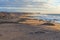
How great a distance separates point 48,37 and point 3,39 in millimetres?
444

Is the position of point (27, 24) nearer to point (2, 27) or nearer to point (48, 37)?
point (2, 27)

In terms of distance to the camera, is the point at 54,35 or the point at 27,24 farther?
the point at 27,24

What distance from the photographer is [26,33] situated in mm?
1933

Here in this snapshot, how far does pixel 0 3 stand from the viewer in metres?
4.55

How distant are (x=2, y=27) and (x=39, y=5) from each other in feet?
6.74

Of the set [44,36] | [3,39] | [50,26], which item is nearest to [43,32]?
[44,36]

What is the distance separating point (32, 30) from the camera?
2.04 meters

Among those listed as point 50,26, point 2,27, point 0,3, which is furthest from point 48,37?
point 0,3

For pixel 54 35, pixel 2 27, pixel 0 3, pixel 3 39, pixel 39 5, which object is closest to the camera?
pixel 3 39

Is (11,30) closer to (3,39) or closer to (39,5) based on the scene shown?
(3,39)

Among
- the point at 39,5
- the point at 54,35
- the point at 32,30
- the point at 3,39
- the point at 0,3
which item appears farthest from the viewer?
the point at 0,3

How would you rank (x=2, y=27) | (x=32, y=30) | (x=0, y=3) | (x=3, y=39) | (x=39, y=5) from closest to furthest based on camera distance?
(x=3, y=39)
(x=32, y=30)
(x=2, y=27)
(x=39, y=5)
(x=0, y=3)

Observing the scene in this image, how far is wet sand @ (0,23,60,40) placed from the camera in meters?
1.80

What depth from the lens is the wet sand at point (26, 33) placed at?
180 centimetres
